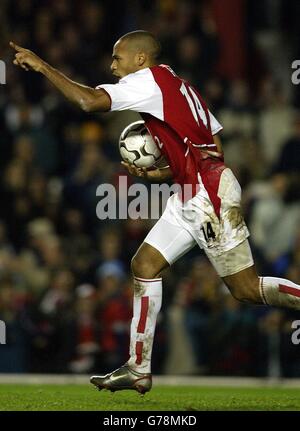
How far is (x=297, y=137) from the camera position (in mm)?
15500

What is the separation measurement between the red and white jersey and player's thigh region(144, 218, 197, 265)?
297 millimetres

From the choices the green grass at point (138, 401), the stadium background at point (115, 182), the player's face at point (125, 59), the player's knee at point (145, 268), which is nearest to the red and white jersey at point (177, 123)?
the player's face at point (125, 59)

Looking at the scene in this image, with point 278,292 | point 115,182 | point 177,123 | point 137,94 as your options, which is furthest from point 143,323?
point 115,182

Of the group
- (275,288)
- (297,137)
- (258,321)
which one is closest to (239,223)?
(275,288)

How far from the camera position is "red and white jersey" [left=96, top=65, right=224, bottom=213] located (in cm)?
903

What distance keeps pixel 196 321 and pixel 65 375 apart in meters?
1.47

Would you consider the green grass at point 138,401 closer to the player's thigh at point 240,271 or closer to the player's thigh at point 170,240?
the player's thigh at point 240,271

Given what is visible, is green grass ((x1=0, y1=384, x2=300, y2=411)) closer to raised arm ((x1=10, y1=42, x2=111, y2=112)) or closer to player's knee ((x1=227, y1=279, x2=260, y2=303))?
Answer: player's knee ((x1=227, y1=279, x2=260, y2=303))

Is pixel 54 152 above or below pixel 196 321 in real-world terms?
above

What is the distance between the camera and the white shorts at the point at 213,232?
9.16m

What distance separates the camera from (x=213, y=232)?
917 cm

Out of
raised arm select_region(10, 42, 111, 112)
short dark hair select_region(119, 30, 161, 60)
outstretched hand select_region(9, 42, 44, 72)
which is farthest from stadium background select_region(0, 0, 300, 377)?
outstretched hand select_region(9, 42, 44, 72)
